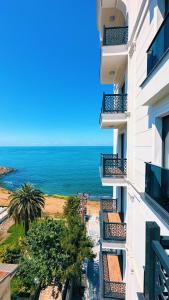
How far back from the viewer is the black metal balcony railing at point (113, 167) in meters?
9.76

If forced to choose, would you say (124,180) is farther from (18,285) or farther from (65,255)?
(18,285)

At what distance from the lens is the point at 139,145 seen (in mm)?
7457

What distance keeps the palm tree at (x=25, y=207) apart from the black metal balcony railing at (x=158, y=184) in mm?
18777

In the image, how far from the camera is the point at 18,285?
15.2 metres

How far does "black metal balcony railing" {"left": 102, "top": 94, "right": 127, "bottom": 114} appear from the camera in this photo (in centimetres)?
966

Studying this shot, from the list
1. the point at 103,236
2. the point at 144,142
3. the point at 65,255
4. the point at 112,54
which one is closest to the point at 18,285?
the point at 65,255

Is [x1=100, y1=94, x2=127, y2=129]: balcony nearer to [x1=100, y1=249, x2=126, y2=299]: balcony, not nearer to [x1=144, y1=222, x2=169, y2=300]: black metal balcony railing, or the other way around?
[x1=100, y1=249, x2=126, y2=299]: balcony

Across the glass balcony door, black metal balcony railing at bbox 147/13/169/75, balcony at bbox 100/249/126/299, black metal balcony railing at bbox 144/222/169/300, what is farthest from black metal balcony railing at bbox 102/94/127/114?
black metal balcony railing at bbox 144/222/169/300

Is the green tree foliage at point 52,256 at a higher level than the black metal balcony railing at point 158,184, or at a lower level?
lower

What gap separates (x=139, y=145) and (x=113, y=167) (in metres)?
2.75

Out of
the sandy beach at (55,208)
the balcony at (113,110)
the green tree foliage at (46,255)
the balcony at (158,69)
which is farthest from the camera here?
the sandy beach at (55,208)

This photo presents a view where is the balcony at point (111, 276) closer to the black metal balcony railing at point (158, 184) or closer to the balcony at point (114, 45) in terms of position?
the black metal balcony railing at point (158, 184)

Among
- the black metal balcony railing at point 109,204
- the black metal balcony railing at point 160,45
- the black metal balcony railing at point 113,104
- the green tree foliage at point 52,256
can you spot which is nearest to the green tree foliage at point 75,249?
the green tree foliage at point 52,256

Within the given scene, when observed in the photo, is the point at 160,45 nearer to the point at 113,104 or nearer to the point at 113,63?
the point at 113,104
